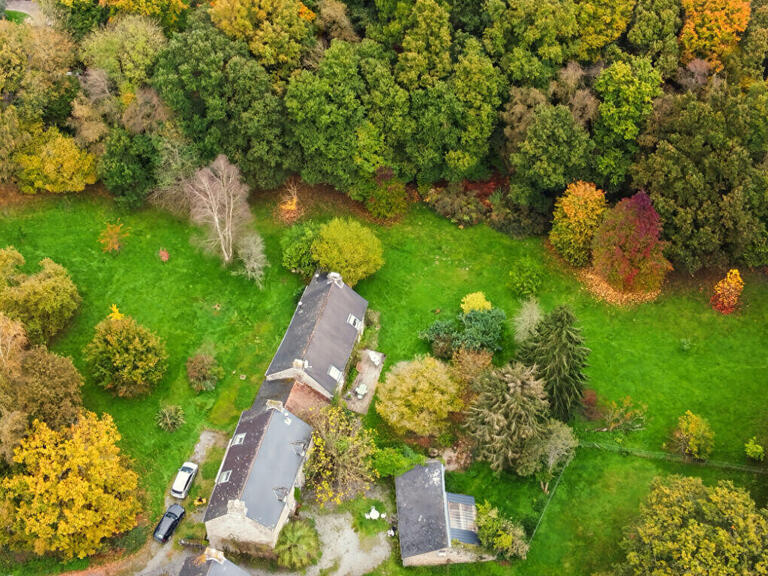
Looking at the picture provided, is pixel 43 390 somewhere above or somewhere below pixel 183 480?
above

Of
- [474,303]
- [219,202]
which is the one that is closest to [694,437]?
[474,303]

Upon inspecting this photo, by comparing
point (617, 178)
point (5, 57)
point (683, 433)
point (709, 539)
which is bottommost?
point (683, 433)

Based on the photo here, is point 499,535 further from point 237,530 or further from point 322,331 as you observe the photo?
point 322,331

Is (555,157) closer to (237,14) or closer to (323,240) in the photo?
(323,240)

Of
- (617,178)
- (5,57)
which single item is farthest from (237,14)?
(617,178)

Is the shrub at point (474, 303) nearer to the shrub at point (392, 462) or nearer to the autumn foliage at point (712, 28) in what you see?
the shrub at point (392, 462)
